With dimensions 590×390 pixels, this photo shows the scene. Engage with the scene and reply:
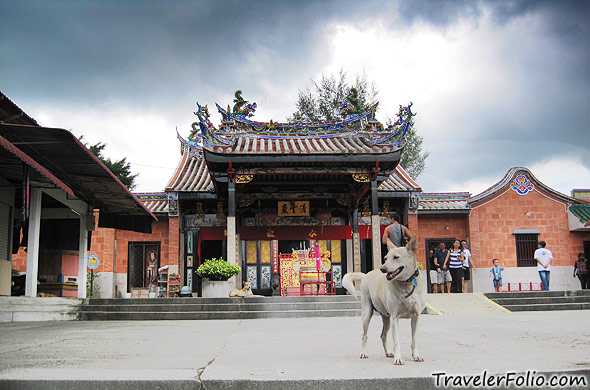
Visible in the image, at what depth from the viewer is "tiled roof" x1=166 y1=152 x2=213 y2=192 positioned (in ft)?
56.0

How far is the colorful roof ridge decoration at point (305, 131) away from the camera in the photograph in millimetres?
15234

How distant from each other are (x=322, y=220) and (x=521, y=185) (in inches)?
279

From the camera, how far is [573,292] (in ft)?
42.2

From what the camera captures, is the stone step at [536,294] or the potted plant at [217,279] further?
the stone step at [536,294]

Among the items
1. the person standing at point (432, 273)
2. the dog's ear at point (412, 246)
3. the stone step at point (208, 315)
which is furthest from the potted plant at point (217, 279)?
the dog's ear at point (412, 246)

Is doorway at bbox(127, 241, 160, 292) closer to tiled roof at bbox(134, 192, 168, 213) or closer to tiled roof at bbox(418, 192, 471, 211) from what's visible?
tiled roof at bbox(134, 192, 168, 213)

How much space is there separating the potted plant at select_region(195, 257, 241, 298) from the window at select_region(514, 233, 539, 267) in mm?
10612

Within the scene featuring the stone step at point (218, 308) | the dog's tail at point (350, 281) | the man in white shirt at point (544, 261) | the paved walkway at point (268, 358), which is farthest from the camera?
the man in white shirt at point (544, 261)

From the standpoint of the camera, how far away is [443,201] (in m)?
18.2

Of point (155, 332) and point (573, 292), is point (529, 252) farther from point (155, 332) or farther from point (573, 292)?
point (155, 332)

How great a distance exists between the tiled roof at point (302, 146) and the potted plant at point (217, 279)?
300 cm

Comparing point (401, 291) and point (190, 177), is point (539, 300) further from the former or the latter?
point (190, 177)

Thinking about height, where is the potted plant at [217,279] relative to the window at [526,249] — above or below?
below

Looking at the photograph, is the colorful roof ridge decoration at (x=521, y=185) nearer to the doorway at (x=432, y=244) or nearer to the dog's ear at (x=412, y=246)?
the doorway at (x=432, y=244)
